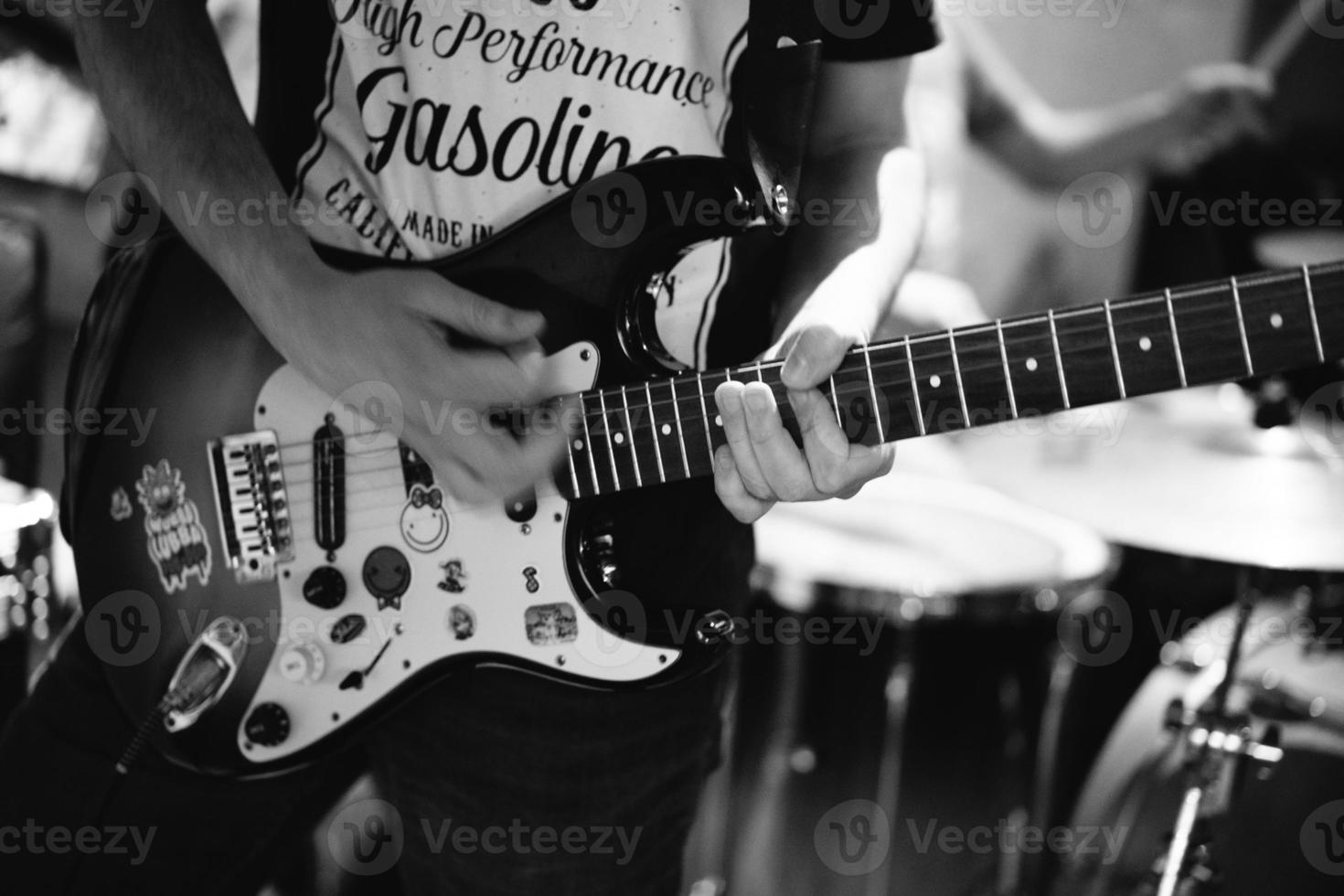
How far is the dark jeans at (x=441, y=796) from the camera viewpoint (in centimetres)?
A: 89

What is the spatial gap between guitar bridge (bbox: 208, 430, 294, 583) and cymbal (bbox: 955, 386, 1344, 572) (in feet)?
3.68

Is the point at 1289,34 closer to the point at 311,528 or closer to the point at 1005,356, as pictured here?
the point at 1005,356

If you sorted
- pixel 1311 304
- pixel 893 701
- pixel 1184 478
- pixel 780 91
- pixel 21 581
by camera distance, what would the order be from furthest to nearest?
pixel 1184 478 < pixel 893 701 < pixel 21 581 < pixel 780 91 < pixel 1311 304

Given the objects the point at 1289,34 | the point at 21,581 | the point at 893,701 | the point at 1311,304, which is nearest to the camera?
the point at 1311,304

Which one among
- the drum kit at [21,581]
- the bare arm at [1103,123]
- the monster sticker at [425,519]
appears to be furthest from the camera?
the bare arm at [1103,123]

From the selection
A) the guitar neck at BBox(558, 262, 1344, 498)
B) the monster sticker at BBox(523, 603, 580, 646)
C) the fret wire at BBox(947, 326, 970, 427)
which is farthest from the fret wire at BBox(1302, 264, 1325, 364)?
the monster sticker at BBox(523, 603, 580, 646)

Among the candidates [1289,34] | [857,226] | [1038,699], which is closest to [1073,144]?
[1289,34]

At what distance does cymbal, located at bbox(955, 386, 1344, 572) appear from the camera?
142 cm

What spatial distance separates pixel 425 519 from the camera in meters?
0.91

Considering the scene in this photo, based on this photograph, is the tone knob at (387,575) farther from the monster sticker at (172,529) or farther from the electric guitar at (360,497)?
the monster sticker at (172,529)

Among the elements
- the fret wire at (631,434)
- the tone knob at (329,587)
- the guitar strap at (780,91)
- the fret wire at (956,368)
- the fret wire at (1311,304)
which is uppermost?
the guitar strap at (780,91)

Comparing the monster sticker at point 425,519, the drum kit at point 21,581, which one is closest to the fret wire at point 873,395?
the monster sticker at point 425,519

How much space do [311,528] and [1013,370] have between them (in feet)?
1.98

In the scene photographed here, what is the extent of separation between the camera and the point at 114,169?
8.57 feet
